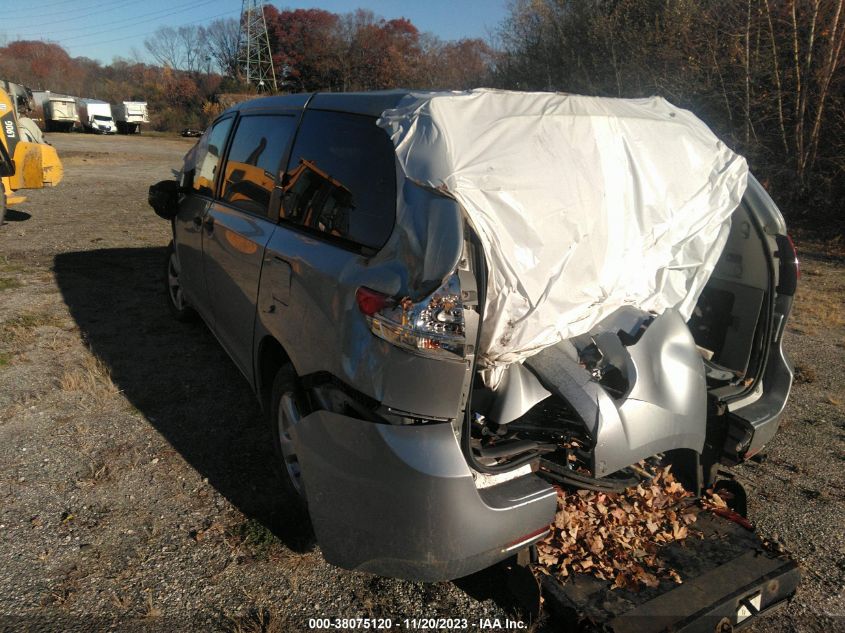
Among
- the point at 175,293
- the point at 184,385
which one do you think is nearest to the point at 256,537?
the point at 184,385

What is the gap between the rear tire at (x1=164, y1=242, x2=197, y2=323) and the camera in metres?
5.47

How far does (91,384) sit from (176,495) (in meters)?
1.60

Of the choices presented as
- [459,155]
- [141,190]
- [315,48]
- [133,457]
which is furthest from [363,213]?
[315,48]

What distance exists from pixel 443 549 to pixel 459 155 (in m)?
1.40

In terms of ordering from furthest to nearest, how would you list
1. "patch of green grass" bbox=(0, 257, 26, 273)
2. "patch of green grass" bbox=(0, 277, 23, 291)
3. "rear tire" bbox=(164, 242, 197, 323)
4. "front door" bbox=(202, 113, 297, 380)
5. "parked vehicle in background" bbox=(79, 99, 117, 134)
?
"parked vehicle in background" bbox=(79, 99, 117, 134)
"patch of green grass" bbox=(0, 257, 26, 273)
"patch of green grass" bbox=(0, 277, 23, 291)
"rear tire" bbox=(164, 242, 197, 323)
"front door" bbox=(202, 113, 297, 380)

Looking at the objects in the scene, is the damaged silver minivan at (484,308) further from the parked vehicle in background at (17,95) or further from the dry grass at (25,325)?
the parked vehicle in background at (17,95)

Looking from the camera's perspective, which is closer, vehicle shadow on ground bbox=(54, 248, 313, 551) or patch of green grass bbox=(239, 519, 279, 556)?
patch of green grass bbox=(239, 519, 279, 556)

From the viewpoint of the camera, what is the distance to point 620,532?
9.29 feet

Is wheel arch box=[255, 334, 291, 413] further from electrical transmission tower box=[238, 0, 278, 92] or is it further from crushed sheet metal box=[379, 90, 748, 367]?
electrical transmission tower box=[238, 0, 278, 92]

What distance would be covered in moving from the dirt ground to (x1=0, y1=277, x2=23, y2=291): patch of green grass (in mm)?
477

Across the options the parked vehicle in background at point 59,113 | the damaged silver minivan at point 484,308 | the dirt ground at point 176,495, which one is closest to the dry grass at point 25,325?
the dirt ground at point 176,495

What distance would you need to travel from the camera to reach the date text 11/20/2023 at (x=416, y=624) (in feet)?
8.26

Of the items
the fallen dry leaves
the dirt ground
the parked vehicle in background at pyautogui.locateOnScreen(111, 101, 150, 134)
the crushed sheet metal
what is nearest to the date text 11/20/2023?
the dirt ground

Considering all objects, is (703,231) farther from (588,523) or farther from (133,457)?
(133,457)
